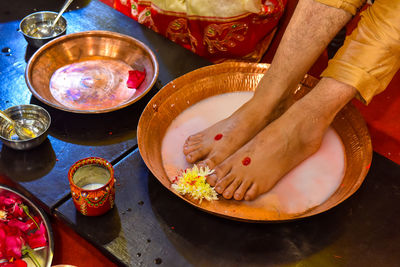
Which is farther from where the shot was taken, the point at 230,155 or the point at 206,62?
the point at 206,62

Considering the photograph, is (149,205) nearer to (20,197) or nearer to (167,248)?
(167,248)

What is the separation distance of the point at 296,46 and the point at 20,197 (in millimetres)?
799

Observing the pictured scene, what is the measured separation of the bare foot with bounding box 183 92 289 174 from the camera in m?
1.14

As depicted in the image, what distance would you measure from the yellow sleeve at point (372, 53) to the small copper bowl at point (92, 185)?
602mm

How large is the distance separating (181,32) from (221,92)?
0.47 metres

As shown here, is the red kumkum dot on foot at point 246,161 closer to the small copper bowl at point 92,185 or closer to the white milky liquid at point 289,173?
the white milky liquid at point 289,173

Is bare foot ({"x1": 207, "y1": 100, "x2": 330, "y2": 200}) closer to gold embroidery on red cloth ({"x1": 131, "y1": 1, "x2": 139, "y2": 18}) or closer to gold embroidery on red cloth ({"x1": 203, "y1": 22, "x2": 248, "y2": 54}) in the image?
gold embroidery on red cloth ({"x1": 203, "y1": 22, "x2": 248, "y2": 54})

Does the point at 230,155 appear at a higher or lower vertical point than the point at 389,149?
higher

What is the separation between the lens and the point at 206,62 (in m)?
1.42

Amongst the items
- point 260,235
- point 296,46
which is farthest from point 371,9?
point 260,235

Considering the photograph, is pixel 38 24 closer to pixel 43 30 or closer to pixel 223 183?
pixel 43 30

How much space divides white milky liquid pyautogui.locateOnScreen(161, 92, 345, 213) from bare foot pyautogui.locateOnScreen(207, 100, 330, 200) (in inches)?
1.0

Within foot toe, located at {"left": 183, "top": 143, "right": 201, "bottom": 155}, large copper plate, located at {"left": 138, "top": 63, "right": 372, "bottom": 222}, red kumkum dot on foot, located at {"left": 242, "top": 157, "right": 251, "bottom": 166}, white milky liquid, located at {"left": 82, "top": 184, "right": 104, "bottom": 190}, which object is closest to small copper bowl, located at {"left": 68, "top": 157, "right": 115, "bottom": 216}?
white milky liquid, located at {"left": 82, "top": 184, "right": 104, "bottom": 190}

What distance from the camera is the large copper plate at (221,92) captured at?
1018 mm
